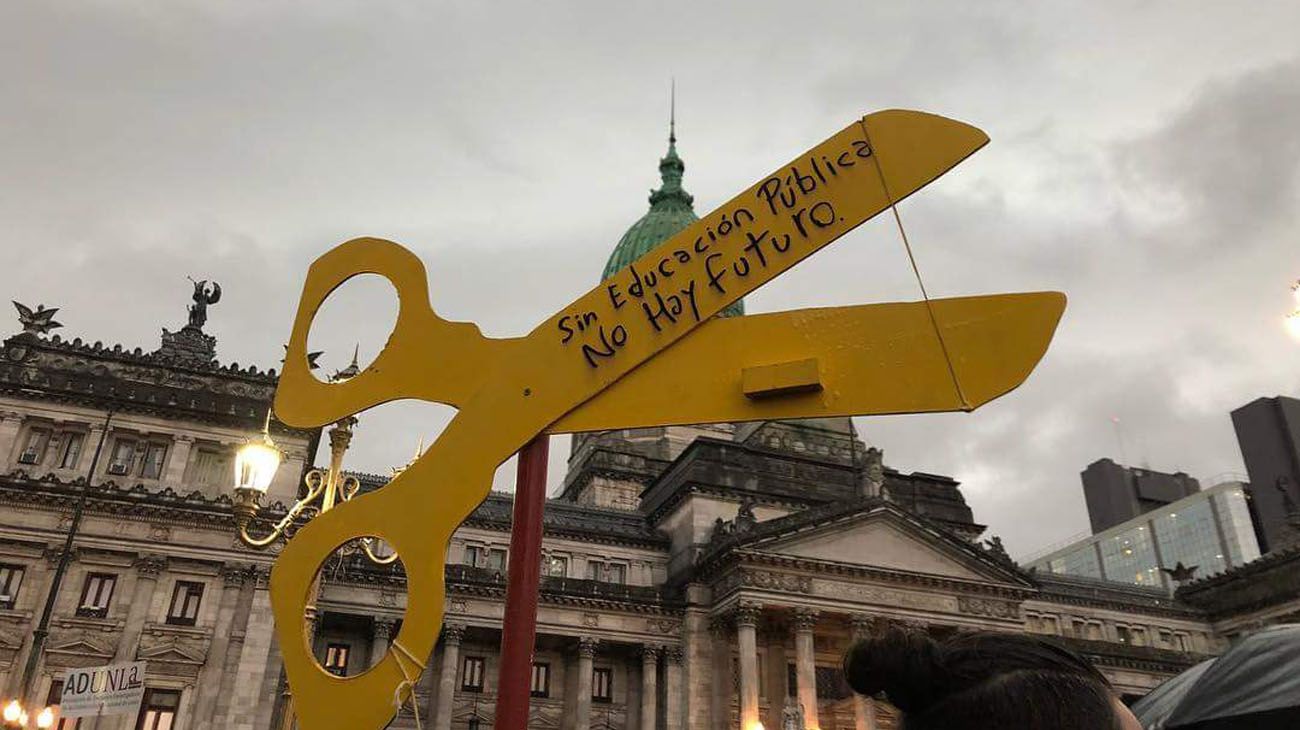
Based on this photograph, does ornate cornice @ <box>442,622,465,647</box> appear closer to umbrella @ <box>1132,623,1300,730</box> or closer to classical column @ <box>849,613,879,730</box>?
classical column @ <box>849,613,879,730</box>

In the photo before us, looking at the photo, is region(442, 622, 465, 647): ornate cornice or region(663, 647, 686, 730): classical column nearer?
region(442, 622, 465, 647): ornate cornice

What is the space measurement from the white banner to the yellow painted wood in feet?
65.0

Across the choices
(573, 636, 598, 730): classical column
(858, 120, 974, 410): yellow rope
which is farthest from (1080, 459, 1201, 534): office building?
(858, 120, 974, 410): yellow rope

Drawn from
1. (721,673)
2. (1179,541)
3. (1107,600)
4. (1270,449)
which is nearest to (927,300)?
(721,673)

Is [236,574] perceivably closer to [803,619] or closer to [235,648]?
[235,648]

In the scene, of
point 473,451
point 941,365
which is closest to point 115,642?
point 473,451

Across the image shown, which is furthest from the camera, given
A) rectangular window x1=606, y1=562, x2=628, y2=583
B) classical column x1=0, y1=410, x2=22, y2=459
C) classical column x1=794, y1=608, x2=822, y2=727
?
rectangular window x1=606, y1=562, x2=628, y2=583

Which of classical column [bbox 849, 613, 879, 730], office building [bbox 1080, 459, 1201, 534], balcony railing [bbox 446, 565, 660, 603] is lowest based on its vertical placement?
classical column [bbox 849, 613, 879, 730]

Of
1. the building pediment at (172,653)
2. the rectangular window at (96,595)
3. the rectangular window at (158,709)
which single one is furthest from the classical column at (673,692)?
the rectangular window at (96,595)

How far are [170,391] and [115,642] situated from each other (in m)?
11.5

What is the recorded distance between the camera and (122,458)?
39562 millimetres

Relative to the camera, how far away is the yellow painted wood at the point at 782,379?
18.4 feet

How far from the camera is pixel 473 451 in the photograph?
243 inches

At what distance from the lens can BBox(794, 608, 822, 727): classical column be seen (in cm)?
4034
